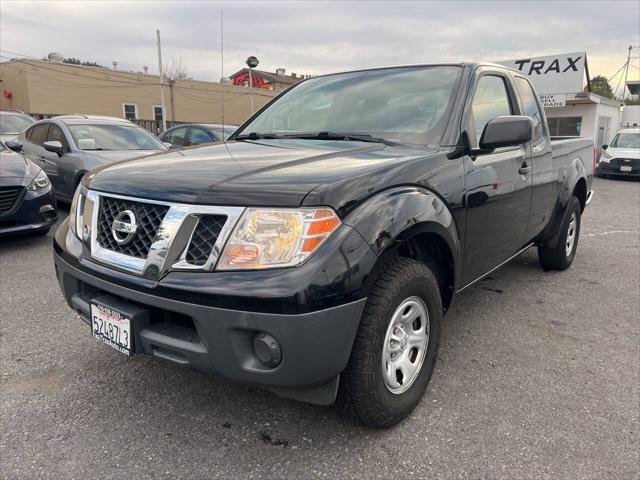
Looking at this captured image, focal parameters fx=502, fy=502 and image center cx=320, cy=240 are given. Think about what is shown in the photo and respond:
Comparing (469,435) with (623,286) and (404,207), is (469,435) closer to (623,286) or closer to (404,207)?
(404,207)

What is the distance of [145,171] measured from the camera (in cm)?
227

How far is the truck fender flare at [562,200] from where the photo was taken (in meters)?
4.20

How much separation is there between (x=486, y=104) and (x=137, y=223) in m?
2.29

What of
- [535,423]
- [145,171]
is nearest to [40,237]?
[145,171]

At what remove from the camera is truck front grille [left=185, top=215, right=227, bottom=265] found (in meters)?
1.88

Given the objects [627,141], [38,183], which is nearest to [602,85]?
[627,141]

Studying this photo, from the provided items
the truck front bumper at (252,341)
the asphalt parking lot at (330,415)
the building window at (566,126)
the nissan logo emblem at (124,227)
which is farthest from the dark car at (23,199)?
the building window at (566,126)

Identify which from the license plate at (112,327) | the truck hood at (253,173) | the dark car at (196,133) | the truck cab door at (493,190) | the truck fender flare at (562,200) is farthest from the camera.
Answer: the dark car at (196,133)

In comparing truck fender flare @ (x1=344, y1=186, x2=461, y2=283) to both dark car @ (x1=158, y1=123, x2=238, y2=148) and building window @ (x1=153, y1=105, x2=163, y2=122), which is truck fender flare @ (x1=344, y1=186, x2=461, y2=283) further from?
building window @ (x1=153, y1=105, x2=163, y2=122)

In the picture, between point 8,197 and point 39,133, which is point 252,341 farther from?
point 39,133

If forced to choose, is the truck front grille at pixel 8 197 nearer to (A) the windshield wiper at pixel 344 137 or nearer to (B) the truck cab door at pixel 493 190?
(A) the windshield wiper at pixel 344 137

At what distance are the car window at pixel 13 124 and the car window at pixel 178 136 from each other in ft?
8.51

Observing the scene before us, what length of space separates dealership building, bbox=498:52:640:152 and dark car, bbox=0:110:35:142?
17.2 meters

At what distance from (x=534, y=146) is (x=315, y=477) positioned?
9.29ft
